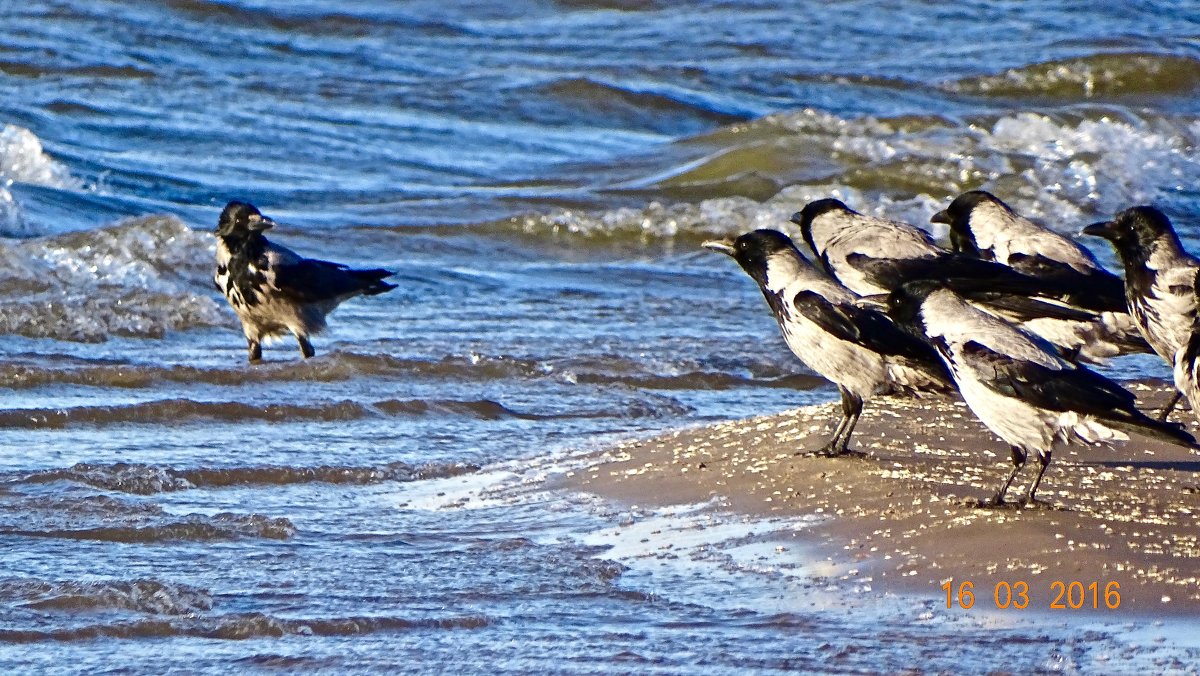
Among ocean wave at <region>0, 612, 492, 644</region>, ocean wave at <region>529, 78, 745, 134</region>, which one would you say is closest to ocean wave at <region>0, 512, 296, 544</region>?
ocean wave at <region>0, 612, 492, 644</region>

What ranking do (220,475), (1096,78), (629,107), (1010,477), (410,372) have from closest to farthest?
1. (1010,477)
2. (220,475)
3. (410,372)
4. (629,107)
5. (1096,78)

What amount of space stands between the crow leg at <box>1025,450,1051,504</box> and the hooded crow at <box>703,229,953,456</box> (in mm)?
590

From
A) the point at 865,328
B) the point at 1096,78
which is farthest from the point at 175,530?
the point at 1096,78

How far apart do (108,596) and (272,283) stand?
5014 mm

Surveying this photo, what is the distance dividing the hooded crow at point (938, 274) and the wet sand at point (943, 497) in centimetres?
47

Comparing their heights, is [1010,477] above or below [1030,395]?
below

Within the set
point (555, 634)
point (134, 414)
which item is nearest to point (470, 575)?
point (555, 634)

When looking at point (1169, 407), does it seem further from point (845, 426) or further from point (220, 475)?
point (220, 475)

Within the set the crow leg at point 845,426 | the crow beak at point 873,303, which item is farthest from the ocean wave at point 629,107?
the crow leg at point 845,426

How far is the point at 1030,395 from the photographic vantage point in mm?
5766

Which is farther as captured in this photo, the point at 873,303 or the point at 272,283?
the point at 272,283

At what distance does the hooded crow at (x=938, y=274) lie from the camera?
7438 mm

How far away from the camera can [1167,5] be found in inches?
1028

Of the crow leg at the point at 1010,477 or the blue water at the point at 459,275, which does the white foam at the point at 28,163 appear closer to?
the blue water at the point at 459,275
